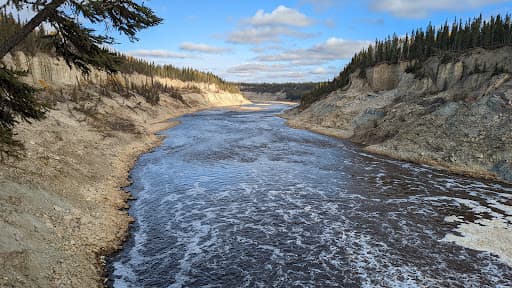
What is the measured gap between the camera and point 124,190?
18.6m

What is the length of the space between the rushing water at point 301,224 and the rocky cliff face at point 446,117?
3138mm

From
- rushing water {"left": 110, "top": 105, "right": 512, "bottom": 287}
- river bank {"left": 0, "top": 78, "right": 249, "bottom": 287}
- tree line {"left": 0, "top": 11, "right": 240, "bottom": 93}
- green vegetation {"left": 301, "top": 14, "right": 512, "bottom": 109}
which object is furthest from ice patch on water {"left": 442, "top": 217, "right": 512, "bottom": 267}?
tree line {"left": 0, "top": 11, "right": 240, "bottom": 93}

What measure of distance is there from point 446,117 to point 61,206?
30.1 m

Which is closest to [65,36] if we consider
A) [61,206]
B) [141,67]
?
[61,206]

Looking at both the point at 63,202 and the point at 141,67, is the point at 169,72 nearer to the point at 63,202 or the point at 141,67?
the point at 141,67

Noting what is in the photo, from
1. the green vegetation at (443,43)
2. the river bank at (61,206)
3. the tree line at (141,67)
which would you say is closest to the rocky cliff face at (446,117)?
the green vegetation at (443,43)

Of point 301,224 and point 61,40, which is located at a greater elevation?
point 61,40

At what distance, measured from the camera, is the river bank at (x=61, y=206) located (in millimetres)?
9281

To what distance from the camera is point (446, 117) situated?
29828 millimetres

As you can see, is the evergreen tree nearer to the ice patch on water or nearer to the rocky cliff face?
the ice patch on water

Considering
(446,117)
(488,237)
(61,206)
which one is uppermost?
(446,117)

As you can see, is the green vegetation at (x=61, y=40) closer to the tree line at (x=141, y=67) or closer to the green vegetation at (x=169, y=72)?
the tree line at (x=141, y=67)

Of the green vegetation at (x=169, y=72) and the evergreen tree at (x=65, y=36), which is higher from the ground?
the green vegetation at (x=169, y=72)

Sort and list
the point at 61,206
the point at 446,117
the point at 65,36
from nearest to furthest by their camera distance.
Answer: the point at 65,36 < the point at 61,206 < the point at 446,117
